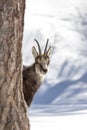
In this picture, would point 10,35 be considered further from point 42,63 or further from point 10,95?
point 42,63

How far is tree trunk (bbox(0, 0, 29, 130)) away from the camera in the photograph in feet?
27.2

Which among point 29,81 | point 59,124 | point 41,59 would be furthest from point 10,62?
point 59,124

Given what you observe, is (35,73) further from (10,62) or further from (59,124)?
(59,124)

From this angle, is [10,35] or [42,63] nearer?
[10,35]

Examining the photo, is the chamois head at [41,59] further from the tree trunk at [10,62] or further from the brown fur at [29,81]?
the tree trunk at [10,62]

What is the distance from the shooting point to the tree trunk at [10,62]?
8.30 metres

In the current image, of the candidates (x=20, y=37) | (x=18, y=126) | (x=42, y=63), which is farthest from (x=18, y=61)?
(x=42, y=63)

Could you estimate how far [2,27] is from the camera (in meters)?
8.28

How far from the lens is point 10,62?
27.5ft

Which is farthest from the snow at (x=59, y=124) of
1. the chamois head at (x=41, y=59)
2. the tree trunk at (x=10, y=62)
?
the tree trunk at (x=10, y=62)

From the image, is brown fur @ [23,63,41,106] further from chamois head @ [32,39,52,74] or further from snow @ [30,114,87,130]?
snow @ [30,114,87,130]

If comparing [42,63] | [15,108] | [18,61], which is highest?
[18,61]

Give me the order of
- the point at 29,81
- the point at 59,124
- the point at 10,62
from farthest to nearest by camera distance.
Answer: the point at 59,124, the point at 29,81, the point at 10,62

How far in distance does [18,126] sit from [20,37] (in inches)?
46.5
